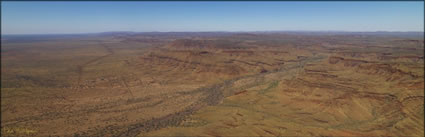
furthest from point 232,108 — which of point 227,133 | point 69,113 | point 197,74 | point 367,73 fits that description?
point 367,73

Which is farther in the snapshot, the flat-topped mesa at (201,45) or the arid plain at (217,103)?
the flat-topped mesa at (201,45)

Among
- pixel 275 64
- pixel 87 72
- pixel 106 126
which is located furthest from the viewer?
pixel 275 64

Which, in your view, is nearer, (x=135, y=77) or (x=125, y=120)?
(x=125, y=120)

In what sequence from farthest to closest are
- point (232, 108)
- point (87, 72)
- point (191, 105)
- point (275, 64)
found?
point (275, 64)
point (87, 72)
point (191, 105)
point (232, 108)

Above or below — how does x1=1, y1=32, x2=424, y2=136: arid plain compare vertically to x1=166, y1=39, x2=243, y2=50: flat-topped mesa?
below

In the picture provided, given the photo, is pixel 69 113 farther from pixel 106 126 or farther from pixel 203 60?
pixel 203 60

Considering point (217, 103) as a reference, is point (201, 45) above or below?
above

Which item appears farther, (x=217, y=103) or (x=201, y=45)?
(x=201, y=45)

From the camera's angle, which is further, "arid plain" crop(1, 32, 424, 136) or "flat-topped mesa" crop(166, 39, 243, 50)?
"flat-topped mesa" crop(166, 39, 243, 50)

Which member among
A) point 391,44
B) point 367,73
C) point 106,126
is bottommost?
point 106,126

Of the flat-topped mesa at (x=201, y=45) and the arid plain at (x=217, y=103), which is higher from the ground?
the flat-topped mesa at (x=201, y=45)

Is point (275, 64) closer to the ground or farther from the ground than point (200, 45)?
closer to the ground
